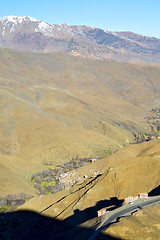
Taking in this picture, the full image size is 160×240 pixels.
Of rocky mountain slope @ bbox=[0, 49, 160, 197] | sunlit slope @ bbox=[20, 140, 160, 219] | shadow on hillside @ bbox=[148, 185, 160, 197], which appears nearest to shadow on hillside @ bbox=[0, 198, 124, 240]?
sunlit slope @ bbox=[20, 140, 160, 219]

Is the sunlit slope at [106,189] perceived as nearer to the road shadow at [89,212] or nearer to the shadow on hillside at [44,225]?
the road shadow at [89,212]

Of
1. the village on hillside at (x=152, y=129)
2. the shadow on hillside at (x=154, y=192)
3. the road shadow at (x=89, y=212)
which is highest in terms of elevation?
the shadow on hillside at (x=154, y=192)

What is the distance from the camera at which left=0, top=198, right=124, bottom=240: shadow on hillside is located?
36219 millimetres

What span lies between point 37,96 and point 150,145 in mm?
70971

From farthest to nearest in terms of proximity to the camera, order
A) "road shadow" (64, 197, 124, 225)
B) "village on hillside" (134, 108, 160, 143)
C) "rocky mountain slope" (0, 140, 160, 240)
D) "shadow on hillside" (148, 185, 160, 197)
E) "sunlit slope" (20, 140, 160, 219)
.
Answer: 1. "village on hillside" (134, 108, 160, 143)
2. "sunlit slope" (20, 140, 160, 219)
3. "shadow on hillside" (148, 185, 160, 197)
4. "road shadow" (64, 197, 124, 225)
5. "rocky mountain slope" (0, 140, 160, 240)

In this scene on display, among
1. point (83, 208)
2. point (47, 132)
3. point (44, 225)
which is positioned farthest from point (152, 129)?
point (44, 225)

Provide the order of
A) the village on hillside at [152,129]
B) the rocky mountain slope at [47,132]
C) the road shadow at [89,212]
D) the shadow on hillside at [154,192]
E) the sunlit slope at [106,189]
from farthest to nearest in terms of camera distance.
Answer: the village on hillside at [152,129] → the rocky mountain slope at [47,132] → the sunlit slope at [106,189] → the shadow on hillside at [154,192] → the road shadow at [89,212]

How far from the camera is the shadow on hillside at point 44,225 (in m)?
36.2

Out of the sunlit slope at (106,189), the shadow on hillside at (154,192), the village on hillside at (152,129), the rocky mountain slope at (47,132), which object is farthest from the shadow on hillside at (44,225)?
the village on hillside at (152,129)

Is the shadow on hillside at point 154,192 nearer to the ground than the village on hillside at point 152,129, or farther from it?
farther from it

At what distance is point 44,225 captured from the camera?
4291cm

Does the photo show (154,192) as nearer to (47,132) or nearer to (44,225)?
(44,225)

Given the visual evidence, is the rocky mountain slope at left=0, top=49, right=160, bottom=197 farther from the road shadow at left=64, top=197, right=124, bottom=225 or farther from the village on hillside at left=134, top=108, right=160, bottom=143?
the road shadow at left=64, top=197, right=124, bottom=225

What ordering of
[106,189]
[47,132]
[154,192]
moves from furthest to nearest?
[47,132] → [106,189] → [154,192]
